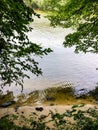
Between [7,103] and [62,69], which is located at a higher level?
[62,69]

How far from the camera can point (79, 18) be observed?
48.7ft

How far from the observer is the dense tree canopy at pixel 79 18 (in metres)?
12.6

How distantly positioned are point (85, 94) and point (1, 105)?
5.91 meters

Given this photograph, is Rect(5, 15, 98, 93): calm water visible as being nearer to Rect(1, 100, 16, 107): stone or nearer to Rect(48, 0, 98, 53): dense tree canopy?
Rect(1, 100, 16, 107): stone

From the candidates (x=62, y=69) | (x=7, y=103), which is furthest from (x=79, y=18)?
(x=62, y=69)

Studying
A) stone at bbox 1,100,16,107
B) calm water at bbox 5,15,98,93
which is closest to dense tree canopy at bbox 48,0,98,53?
calm water at bbox 5,15,98,93

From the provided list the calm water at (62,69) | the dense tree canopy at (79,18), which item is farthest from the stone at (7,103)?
the dense tree canopy at (79,18)

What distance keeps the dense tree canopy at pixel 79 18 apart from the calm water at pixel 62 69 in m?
3.28

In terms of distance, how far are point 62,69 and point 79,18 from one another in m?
9.20

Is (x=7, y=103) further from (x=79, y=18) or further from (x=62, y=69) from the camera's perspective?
(x=62, y=69)

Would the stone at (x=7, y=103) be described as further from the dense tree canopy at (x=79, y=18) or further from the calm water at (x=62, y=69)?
the dense tree canopy at (x=79, y=18)

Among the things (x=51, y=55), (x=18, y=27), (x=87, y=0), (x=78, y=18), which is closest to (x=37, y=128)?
(x=18, y=27)

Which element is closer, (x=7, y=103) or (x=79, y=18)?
(x=79, y=18)

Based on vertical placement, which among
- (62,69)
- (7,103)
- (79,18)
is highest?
(79,18)
